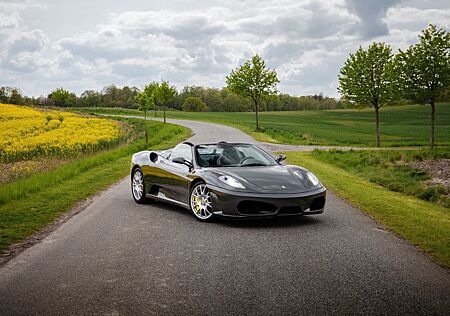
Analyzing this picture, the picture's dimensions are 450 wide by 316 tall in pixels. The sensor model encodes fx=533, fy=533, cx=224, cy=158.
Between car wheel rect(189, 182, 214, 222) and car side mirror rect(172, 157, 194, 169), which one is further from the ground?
car side mirror rect(172, 157, 194, 169)

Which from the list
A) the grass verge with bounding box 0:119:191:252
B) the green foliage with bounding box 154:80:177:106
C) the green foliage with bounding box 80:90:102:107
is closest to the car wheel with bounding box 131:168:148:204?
the grass verge with bounding box 0:119:191:252

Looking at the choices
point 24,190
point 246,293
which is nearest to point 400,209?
point 246,293

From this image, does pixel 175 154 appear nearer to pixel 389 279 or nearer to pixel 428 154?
pixel 389 279

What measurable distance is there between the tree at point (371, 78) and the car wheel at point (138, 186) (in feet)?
106

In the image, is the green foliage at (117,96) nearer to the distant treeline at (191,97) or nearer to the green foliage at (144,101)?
the distant treeline at (191,97)

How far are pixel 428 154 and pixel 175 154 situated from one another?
17.6 m

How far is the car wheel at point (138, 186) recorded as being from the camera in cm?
1075

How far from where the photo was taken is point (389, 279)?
5.26 meters

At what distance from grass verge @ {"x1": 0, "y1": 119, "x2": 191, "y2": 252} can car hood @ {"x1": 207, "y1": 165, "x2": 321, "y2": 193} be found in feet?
10.7

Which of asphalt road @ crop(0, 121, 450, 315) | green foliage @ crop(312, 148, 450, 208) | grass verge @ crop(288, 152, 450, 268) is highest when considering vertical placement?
asphalt road @ crop(0, 121, 450, 315)

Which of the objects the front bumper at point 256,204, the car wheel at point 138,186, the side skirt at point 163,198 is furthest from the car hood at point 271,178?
the car wheel at point 138,186

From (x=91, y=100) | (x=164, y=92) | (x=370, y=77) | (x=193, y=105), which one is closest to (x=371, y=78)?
(x=370, y=77)

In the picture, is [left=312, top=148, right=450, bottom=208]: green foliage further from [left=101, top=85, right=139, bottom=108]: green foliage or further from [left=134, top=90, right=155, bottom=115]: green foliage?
[left=101, top=85, right=139, bottom=108]: green foliage

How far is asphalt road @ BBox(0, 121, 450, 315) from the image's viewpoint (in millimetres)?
4512
